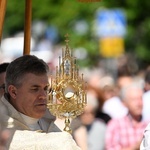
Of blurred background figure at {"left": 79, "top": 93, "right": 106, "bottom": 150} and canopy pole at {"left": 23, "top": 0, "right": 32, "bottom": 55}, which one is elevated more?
canopy pole at {"left": 23, "top": 0, "right": 32, "bottom": 55}

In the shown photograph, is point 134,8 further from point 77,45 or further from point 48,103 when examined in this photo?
point 48,103

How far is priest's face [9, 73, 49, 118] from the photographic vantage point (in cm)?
646

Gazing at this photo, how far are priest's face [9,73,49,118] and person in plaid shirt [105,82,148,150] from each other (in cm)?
390

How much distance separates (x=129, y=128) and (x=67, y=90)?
4.24 m

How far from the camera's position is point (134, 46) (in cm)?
2653

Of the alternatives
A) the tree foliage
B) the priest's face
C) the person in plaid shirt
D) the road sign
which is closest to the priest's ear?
the priest's face

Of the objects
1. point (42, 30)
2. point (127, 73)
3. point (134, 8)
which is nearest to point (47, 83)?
point (127, 73)

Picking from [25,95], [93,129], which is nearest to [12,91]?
[25,95]

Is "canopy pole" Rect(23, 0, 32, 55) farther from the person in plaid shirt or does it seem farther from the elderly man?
the person in plaid shirt

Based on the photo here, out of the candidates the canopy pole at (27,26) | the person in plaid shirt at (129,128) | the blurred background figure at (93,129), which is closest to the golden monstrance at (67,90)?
the canopy pole at (27,26)

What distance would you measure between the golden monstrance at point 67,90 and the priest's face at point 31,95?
13 cm

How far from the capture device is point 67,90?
636 centimetres

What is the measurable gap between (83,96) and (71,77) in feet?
0.47

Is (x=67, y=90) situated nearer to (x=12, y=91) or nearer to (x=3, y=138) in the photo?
(x=12, y=91)
